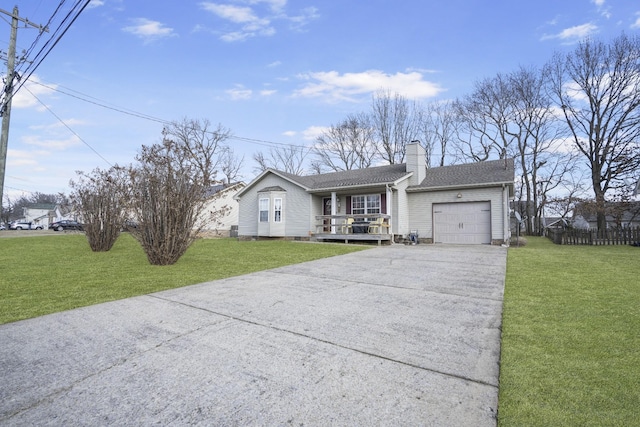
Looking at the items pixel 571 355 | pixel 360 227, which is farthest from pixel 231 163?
pixel 571 355

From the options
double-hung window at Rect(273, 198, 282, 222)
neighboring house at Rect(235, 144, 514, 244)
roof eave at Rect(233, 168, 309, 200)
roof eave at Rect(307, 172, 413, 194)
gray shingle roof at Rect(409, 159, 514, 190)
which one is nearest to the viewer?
gray shingle roof at Rect(409, 159, 514, 190)

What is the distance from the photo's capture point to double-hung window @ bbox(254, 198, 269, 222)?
18516 mm

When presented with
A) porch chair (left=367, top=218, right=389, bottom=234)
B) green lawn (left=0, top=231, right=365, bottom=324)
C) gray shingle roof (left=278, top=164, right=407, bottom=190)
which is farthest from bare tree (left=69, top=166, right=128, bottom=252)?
porch chair (left=367, top=218, right=389, bottom=234)

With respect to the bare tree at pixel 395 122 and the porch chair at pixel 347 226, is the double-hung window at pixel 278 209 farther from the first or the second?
the bare tree at pixel 395 122

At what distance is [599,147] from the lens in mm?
22781

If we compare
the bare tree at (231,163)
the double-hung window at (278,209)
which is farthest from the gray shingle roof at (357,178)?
the bare tree at (231,163)

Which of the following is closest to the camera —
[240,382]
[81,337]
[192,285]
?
[240,382]

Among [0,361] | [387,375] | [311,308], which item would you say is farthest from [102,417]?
[311,308]

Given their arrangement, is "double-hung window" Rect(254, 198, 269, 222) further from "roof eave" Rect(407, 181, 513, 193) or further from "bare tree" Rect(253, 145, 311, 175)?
Result: "bare tree" Rect(253, 145, 311, 175)

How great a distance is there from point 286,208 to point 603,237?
1559 centimetres

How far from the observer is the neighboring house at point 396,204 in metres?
15.0

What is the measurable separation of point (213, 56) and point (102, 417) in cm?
1502

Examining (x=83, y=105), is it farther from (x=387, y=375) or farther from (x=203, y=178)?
(x=387, y=375)

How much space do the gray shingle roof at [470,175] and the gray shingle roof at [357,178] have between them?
5.02 feet
